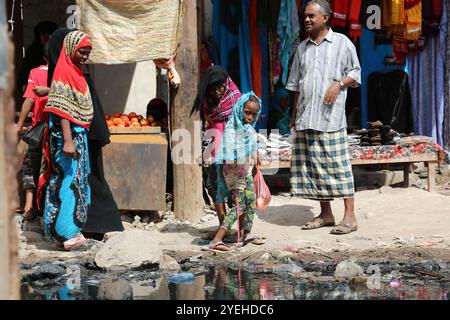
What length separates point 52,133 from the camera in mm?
6480

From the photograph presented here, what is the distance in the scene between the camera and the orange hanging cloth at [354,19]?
9.43 m

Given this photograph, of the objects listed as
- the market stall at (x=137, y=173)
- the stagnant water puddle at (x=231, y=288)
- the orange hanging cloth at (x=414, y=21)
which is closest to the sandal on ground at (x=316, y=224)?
the market stall at (x=137, y=173)

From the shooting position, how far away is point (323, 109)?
7.07 m

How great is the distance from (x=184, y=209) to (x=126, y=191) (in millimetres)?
599

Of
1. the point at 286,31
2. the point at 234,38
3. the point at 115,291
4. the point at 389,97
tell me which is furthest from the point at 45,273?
the point at 389,97

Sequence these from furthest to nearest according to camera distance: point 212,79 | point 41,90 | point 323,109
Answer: point 323,109
point 212,79
point 41,90

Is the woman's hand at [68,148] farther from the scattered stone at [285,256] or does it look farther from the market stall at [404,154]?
the market stall at [404,154]

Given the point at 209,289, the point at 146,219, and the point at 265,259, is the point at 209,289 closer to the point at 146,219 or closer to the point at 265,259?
the point at 265,259

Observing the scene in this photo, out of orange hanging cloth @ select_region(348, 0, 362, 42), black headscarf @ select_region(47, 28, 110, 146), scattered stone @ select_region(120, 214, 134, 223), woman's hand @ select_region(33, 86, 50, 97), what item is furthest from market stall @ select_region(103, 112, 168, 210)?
orange hanging cloth @ select_region(348, 0, 362, 42)

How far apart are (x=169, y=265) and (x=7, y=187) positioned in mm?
2875

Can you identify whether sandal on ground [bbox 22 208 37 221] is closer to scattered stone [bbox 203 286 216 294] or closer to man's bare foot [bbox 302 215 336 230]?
man's bare foot [bbox 302 215 336 230]

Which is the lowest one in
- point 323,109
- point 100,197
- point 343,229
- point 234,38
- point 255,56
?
point 343,229
